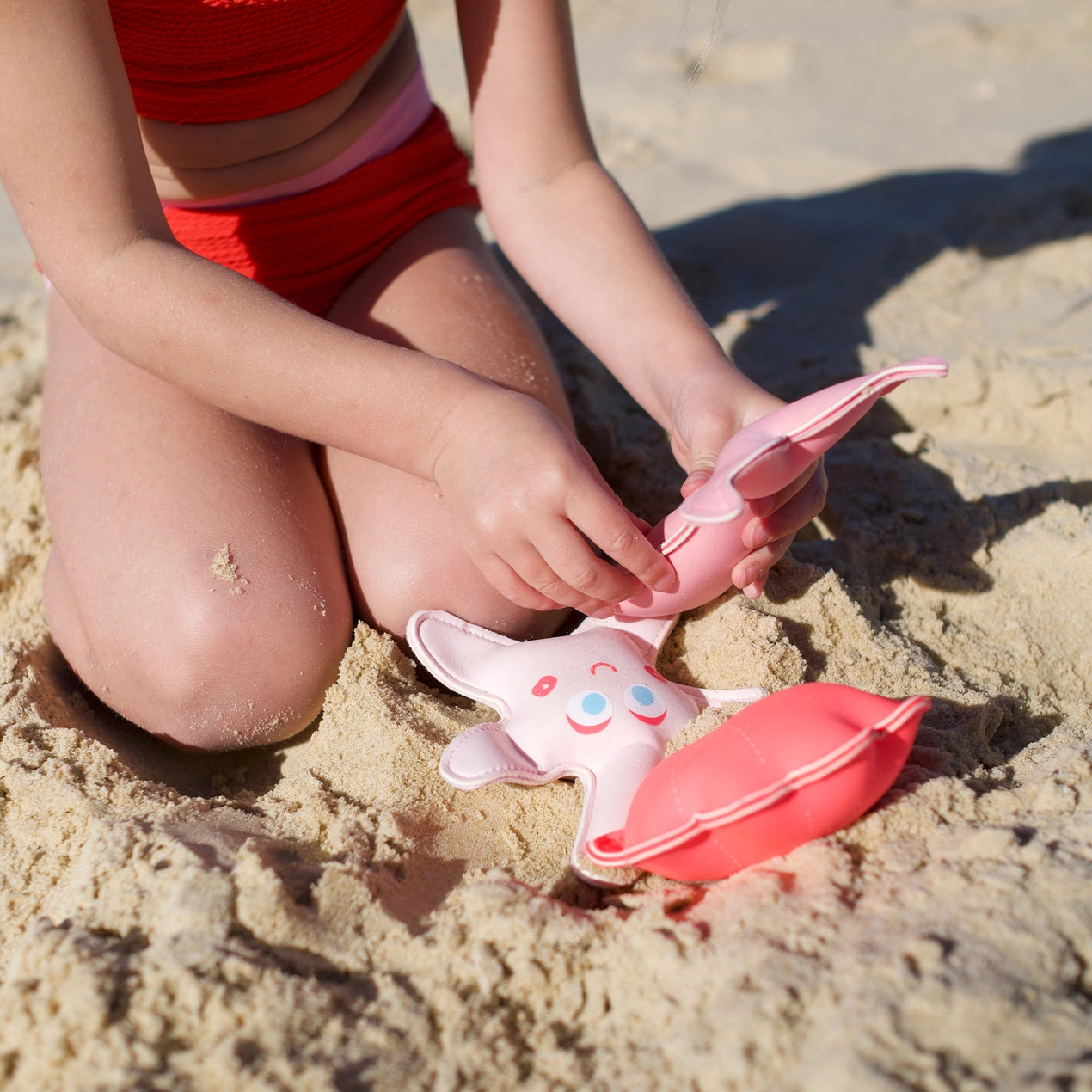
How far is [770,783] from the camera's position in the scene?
0.85m

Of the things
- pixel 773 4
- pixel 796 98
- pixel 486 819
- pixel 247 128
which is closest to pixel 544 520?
pixel 486 819

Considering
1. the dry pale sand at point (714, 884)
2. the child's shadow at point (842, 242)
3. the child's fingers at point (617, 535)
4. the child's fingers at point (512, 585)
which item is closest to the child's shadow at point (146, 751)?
the dry pale sand at point (714, 884)

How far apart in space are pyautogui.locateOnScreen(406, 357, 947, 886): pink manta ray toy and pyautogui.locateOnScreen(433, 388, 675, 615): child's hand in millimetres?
67

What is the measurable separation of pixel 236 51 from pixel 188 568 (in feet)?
2.19

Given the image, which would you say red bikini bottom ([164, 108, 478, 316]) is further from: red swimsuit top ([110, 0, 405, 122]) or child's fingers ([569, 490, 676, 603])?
child's fingers ([569, 490, 676, 603])

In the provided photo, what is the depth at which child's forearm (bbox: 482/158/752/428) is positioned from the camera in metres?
1.33

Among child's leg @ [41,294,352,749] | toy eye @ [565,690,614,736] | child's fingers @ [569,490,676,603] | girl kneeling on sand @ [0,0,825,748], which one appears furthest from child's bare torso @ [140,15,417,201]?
toy eye @ [565,690,614,736]

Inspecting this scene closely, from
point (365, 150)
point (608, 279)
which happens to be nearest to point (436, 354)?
point (608, 279)

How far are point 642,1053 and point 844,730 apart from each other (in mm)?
299

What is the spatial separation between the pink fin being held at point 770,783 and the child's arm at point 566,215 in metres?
0.45

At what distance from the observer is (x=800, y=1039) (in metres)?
0.73

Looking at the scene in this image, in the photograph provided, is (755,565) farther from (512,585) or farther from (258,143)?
(258,143)

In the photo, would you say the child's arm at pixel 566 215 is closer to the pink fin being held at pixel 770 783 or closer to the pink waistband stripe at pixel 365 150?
the pink waistband stripe at pixel 365 150

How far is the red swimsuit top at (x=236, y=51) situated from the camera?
1.27 meters
